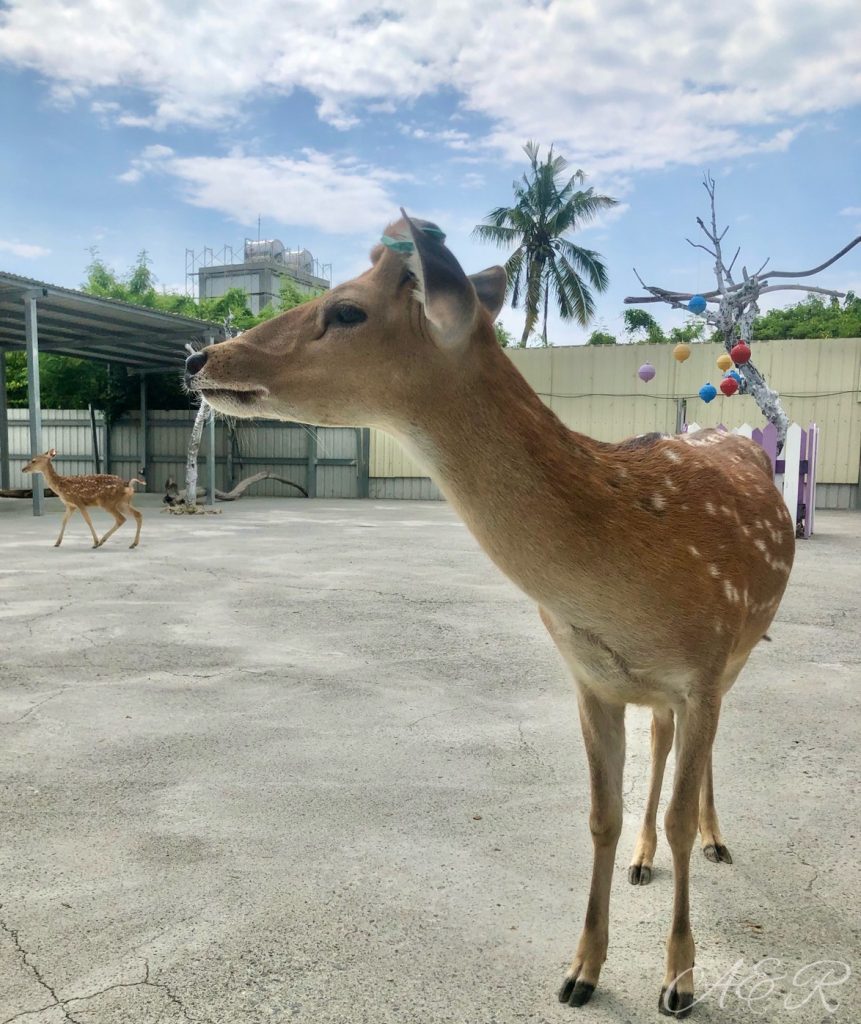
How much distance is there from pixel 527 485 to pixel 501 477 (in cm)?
6

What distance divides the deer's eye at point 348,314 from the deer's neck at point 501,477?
0.75 feet

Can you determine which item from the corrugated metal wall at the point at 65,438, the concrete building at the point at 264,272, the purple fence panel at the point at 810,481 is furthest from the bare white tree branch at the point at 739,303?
the concrete building at the point at 264,272

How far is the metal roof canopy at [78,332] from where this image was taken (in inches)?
525

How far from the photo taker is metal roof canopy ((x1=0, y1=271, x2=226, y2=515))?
43.8ft

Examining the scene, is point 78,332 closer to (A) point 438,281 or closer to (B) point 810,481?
(B) point 810,481

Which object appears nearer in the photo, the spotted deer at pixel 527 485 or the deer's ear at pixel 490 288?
the spotted deer at pixel 527 485

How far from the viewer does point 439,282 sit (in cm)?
150

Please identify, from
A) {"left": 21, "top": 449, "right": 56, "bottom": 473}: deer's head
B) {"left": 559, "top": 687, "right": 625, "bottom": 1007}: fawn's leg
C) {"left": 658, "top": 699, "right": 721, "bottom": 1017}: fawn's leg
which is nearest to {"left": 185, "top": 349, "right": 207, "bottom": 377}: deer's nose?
{"left": 559, "top": 687, "right": 625, "bottom": 1007}: fawn's leg

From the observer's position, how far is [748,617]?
2.12 m

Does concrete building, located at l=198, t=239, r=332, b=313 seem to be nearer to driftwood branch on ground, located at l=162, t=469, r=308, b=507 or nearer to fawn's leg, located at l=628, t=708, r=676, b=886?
driftwood branch on ground, located at l=162, t=469, r=308, b=507

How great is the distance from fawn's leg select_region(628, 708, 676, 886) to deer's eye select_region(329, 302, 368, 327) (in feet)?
5.13

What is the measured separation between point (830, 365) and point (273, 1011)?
62.1 ft

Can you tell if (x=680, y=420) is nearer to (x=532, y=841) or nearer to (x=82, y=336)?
(x=82, y=336)

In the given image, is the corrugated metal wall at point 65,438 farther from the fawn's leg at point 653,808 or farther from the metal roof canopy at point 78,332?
the fawn's leg at point 653,808
